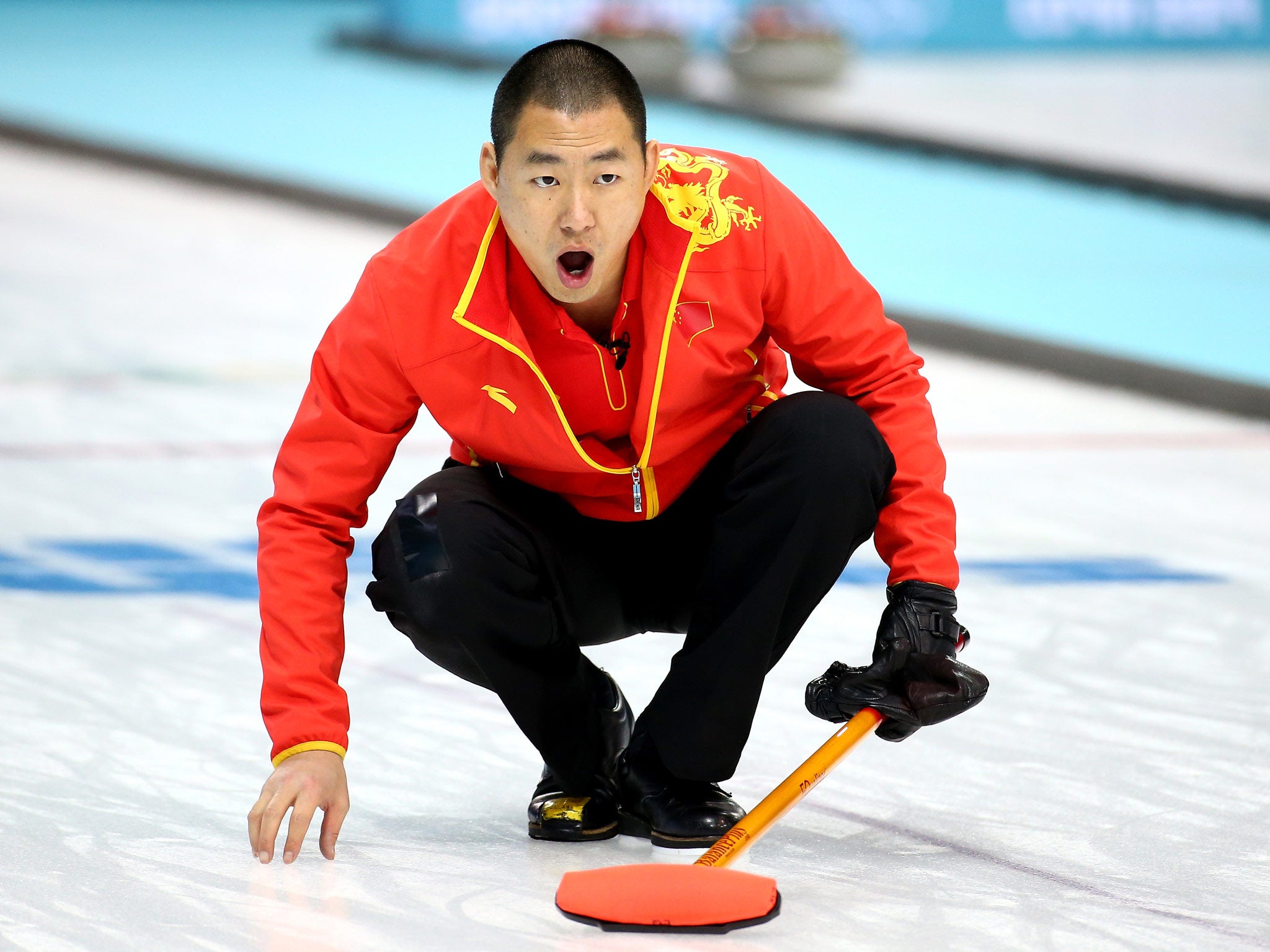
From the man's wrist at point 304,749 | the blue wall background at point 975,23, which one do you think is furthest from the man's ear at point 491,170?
the blue wall background at point 975,23

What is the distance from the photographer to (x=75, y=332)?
4.93m

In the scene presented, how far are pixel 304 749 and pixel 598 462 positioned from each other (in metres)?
0.40

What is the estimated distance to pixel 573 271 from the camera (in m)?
1.74

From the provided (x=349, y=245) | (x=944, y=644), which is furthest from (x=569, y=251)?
(x=349, y=245)

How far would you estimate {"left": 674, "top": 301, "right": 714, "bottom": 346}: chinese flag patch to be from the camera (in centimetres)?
176

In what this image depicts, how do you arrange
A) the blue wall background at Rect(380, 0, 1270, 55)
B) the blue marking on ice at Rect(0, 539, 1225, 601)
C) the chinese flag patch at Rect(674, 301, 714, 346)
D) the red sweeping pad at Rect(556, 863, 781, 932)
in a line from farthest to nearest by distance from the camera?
the blue wall background at Rect(380, 0, 1270, 55)
the blue marking on ice at Rect(0, 539, 1225, 601)
the chinese flag patch at Rect(674, 301, 714, 346)
the red sweeping pad at Rect(556, 863, 781, 932)

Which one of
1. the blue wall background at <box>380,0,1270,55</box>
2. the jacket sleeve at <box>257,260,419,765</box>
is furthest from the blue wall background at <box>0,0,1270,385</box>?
the jacket sleeve at <box>257,260,419,765</box>

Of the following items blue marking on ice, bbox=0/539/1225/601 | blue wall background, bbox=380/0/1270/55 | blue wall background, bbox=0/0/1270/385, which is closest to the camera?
blue marking on ice, bbox=0/539/1225/601

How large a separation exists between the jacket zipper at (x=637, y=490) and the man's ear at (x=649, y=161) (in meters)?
0.28

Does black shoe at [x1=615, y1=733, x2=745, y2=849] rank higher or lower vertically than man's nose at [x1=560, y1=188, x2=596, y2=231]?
lower

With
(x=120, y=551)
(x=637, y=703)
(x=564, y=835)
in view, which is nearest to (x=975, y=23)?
(x=120, y=551)

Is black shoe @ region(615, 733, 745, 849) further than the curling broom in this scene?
Yes

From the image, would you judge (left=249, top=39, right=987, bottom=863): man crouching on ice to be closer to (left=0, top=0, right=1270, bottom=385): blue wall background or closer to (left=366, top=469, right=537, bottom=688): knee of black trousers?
(left=366, top=469, right=537, bottom=688): knee of black trousers

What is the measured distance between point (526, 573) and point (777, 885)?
1.25ft
